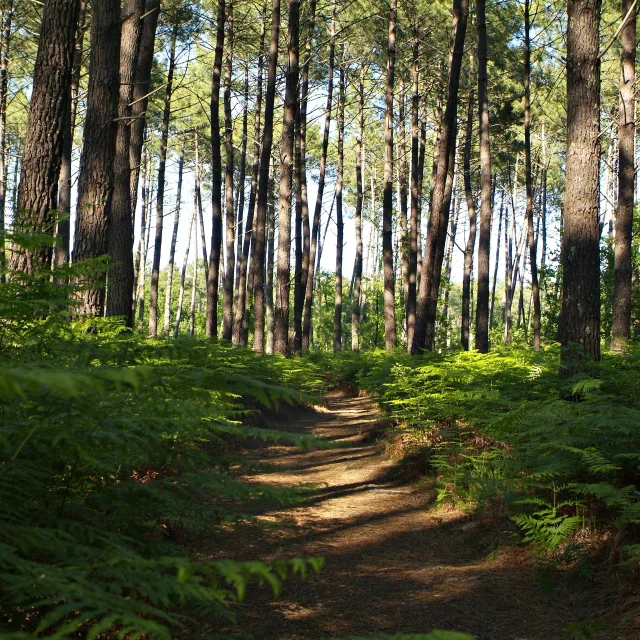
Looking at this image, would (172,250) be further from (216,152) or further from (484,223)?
(484,223)

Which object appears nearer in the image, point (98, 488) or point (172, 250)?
point (98, 488)

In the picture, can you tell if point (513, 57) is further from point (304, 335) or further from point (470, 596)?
point (470, 596)

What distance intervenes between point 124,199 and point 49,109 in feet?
9.44

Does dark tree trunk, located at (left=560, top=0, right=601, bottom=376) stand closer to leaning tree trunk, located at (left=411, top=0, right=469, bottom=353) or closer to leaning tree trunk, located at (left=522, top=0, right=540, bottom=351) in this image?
leaning tree trunk, located at (left=411, top=0, right=469, bottom=353)

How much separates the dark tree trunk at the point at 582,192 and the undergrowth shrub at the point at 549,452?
0.58 m

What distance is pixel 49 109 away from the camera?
7266mm

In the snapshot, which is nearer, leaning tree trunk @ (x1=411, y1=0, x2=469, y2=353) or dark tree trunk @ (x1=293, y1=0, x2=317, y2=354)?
leaning tree trunk @ (x1=411, y1=0, x2=469, y2=353)

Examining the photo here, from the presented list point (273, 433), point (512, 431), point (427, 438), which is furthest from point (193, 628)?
point (427, 438)

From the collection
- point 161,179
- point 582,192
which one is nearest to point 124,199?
point 582,192

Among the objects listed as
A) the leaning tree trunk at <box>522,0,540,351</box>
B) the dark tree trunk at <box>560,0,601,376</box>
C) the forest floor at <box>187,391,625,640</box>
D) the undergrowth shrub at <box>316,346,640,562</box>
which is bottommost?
the forest floor at <box>187,391,625,640</box>

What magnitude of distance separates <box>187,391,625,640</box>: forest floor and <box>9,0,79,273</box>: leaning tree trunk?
3.98 m

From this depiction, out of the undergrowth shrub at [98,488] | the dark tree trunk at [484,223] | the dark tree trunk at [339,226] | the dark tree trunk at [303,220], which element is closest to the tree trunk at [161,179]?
the dark tree trunk at [303,220]

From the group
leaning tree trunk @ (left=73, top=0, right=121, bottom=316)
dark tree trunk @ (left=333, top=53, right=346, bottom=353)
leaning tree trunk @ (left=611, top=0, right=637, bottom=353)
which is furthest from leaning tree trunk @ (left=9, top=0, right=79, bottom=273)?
dark tree trunk @ (left=333, top=53, right=346, bottom=353)

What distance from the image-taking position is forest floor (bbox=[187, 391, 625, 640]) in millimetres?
3846
